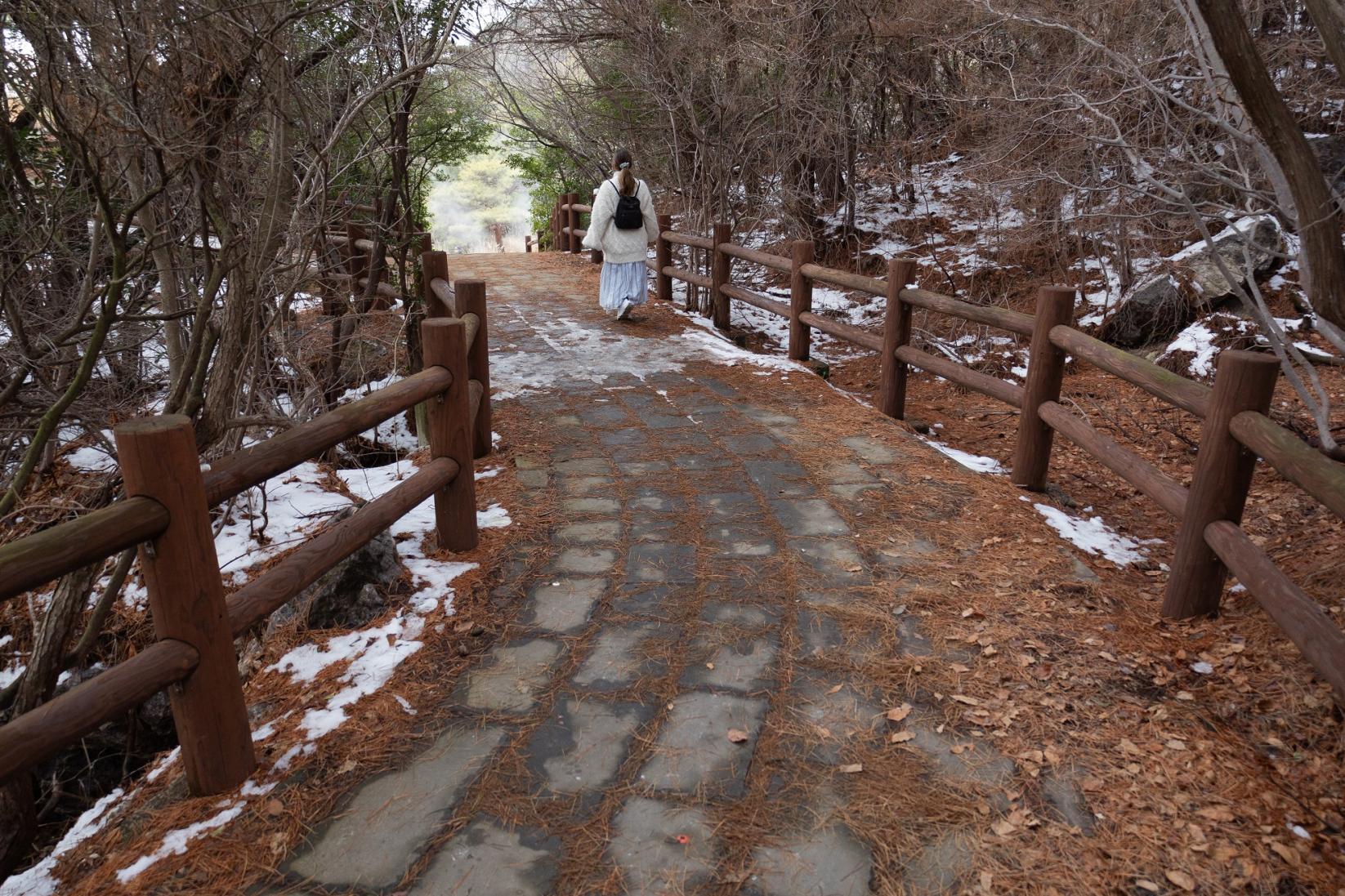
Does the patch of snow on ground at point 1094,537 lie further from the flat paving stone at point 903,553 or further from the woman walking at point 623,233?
the woman walking at point 623,233

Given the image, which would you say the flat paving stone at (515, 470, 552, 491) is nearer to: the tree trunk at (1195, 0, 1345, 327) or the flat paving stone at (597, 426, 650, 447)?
the flat paving stone at (597, 426, 650, 447)

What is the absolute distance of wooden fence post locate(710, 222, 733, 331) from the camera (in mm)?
9453

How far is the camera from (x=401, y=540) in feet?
14.4

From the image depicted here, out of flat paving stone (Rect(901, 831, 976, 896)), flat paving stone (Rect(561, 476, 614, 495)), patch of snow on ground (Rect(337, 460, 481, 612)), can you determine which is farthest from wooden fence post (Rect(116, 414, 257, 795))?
flat paving stone (Rect(561, 476, 614, 495))

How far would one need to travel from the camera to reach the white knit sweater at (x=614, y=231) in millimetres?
9383

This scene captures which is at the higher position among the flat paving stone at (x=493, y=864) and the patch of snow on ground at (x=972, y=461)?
the patch of snow on ground at (x=972, y=461)

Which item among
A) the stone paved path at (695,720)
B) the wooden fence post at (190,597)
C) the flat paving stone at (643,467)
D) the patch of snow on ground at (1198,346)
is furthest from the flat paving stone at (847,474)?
the patch of snow on ground at (1198,346)

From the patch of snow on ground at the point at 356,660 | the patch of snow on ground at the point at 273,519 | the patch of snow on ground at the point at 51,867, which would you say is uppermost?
the patch of snow on ground at the point at 356,660

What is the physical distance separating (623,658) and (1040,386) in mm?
3055

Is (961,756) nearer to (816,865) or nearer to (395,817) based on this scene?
(816,865)

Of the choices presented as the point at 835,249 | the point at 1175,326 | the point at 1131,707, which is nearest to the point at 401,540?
the point at 1131,707

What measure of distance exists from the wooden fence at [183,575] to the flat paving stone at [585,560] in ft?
2.96

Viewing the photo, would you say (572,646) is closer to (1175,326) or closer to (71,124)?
(71,124)

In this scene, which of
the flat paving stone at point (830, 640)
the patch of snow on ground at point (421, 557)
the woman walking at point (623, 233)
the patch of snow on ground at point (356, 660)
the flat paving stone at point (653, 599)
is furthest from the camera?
the woman walking at point (623, 233)
